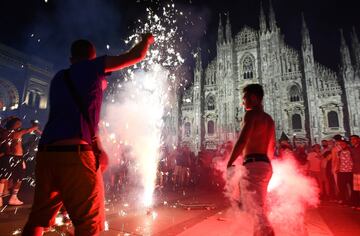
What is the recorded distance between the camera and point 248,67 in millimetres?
35812

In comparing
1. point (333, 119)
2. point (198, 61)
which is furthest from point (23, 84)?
point (333, 119)

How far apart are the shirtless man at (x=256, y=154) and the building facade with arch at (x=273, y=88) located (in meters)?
29.2

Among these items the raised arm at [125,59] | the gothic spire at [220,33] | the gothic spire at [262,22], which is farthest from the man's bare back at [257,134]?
the gothic spire at [220,33]

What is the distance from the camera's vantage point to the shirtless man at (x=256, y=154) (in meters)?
2.57

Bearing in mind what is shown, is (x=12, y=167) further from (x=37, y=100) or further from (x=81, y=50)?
(x=37, y=100)

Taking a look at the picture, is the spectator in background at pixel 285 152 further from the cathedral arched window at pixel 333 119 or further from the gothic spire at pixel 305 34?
the gothic spire at pixel 305 34

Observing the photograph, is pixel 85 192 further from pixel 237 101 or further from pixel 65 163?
pixel 237 101

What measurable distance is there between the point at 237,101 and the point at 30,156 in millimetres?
30103

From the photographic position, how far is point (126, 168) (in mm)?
12148

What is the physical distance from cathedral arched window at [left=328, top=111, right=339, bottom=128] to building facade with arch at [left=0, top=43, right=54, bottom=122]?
33.5m

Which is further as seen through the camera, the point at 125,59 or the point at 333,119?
the point at 333,119

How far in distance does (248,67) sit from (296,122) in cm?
1066

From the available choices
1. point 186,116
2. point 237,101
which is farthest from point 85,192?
point 186,116

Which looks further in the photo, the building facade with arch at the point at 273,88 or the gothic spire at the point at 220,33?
the gothic spire at the point at 220,33
